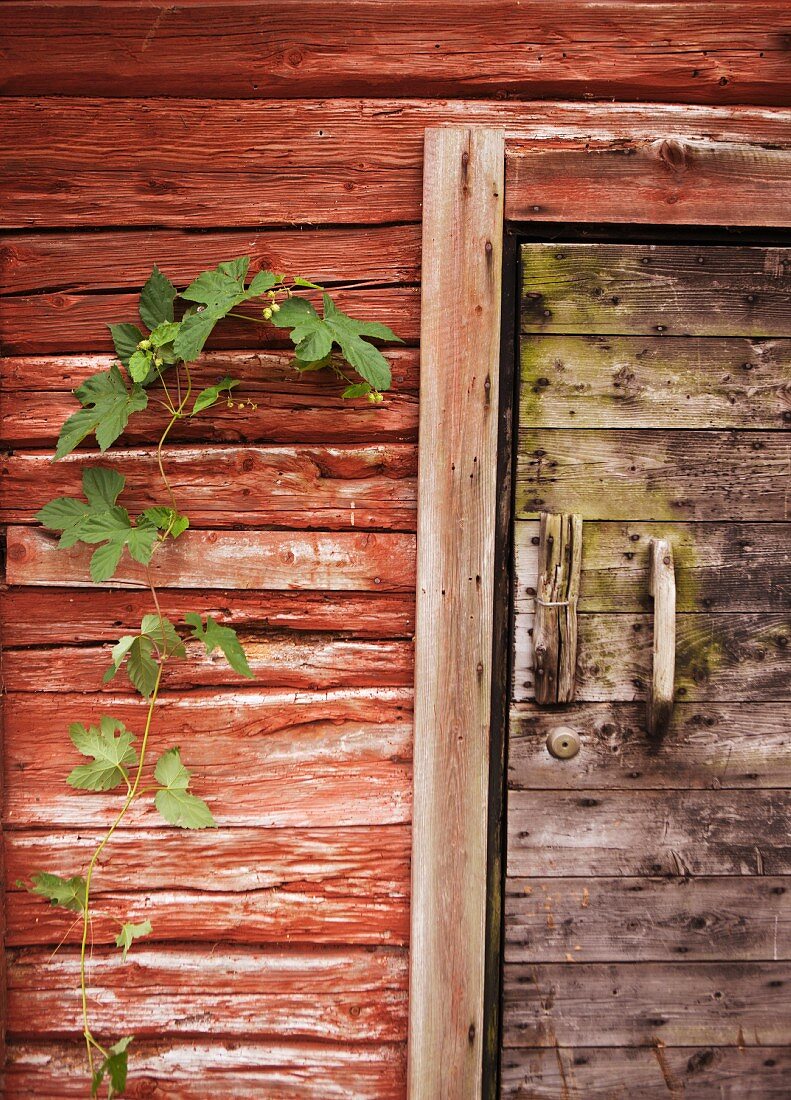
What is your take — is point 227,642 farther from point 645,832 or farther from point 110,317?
point 645,832

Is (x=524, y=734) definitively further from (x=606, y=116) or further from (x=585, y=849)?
(x=606, y=116)

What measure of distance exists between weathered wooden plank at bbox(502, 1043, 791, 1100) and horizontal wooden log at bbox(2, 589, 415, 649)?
1004mm

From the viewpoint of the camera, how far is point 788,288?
4.68 feet

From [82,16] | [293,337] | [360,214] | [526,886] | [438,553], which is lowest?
[526,886]

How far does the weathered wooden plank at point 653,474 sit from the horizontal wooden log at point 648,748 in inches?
16.5

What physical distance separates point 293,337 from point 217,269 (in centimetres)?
23

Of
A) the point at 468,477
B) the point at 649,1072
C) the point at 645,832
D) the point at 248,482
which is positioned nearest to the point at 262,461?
the point at 248,482

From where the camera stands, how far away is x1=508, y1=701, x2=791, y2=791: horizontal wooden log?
146cm

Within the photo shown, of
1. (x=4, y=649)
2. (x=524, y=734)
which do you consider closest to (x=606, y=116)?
(x=524, y=734)

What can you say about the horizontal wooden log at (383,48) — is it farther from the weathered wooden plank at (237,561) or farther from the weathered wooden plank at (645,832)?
the weathered wooden plank at (645,832)

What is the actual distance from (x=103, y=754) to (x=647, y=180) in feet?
5.22

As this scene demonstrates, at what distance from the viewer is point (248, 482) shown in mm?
1417

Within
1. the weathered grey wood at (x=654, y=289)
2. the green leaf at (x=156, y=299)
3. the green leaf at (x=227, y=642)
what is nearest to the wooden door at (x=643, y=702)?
the weathered grey wood at (x=654, y=289)

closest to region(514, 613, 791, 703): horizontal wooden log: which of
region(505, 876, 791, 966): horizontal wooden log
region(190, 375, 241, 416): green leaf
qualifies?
region(505, 876, 791, 966): horizontal wooden log
